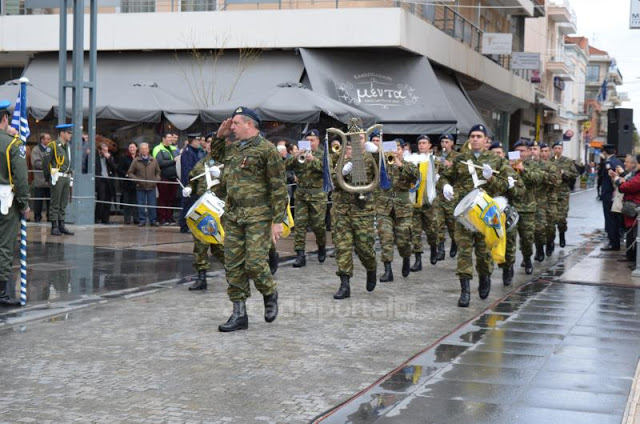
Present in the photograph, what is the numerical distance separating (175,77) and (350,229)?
53.2 feet

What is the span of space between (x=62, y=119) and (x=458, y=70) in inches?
611

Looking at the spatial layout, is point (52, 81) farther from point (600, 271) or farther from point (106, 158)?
point (600, 271)

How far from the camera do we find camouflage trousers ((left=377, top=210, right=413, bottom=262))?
38.6 ft

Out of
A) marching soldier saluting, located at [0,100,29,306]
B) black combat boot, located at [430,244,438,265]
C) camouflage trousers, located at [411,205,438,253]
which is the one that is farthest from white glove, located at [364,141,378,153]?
marching soldier saluting, located at [0,100,29,306]

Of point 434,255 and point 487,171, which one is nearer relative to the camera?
point 487,171

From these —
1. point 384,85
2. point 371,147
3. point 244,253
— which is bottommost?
point 244,253

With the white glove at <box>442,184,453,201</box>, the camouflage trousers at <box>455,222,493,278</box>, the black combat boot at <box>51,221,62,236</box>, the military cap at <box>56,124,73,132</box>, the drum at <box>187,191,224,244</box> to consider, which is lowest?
the black combat boot at <box>51,221,62,236</box>

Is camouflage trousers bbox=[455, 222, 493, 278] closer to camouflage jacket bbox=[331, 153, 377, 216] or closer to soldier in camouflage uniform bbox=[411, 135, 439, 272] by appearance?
camouflage jacket bbox=[331, 153, 377, 216]

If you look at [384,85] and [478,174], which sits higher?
[384,85]

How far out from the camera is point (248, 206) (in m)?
8.23

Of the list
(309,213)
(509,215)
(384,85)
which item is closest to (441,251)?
(309,213)

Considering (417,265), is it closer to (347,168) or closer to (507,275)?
(507,275)

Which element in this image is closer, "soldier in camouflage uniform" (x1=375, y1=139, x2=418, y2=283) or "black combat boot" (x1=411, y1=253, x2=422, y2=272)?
"soldier in camouflage uniform" (x1=375, y1=139, x2=418, y2=283)

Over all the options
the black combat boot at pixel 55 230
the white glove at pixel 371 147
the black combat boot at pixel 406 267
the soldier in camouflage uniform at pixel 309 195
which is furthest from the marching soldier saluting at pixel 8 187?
the black combat boot at pixel 55 230
